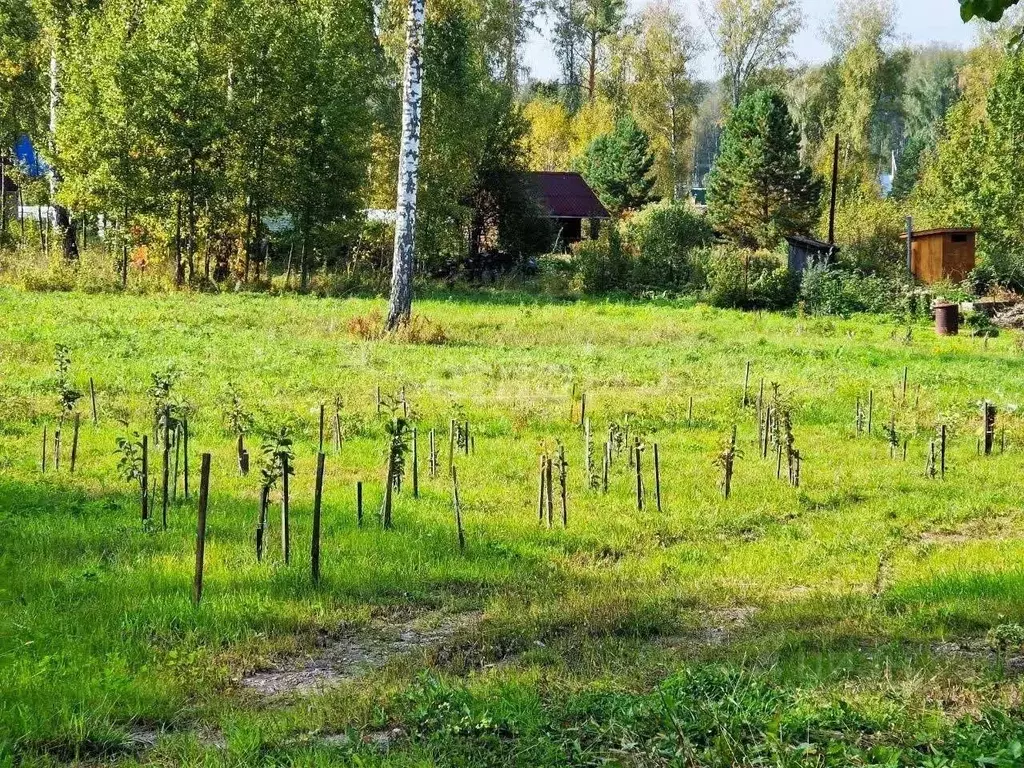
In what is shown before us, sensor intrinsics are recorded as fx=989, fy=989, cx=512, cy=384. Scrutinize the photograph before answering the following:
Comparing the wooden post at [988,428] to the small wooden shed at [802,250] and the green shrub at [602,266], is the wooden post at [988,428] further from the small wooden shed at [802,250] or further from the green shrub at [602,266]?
the small wooden shed at [802,250]

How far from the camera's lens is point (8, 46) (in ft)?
105

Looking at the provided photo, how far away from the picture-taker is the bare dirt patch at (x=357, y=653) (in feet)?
16.8

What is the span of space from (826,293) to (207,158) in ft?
59.8

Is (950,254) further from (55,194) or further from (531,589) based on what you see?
(531,589)

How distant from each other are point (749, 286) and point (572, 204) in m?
18.6

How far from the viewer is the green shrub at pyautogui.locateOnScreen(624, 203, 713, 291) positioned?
33.2m

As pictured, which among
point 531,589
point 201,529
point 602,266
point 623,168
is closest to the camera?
point 201,529

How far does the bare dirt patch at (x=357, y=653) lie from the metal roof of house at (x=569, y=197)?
4069 centimetres

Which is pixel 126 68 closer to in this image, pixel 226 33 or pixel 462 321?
pixel 226 33

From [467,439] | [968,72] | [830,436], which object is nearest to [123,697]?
[467,439]

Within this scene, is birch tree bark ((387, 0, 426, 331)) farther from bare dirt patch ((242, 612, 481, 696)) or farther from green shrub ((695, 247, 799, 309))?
bare dirt patch ((242, 612, 481, 696))

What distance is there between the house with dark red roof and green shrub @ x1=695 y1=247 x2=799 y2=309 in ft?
52.1

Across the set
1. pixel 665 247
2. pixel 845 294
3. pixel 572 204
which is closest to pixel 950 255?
pixel 845 294

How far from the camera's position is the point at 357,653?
18.3 ft
